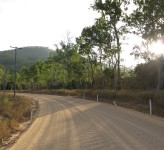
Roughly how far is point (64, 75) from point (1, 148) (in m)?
86.9

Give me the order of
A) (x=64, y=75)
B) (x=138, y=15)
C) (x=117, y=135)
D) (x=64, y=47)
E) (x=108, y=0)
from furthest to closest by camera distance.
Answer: (x=64, y=75), (x=64, y=47), (x=108, y=0), (x=138, y=15), (x=117, y=135)

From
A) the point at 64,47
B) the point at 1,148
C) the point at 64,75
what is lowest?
the point at 1,148

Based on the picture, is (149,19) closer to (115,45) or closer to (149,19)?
(149,19)

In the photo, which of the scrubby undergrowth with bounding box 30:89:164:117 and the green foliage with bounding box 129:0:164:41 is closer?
the scrubby undergrowth with bounding box 30:89:164:117

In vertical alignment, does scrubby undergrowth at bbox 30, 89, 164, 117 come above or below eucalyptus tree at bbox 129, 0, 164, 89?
below

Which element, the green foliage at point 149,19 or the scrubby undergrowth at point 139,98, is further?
the green foliage at point 149,19

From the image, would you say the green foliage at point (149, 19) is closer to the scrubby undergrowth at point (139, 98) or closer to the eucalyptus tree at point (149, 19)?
the eucalyptus tree at point (149, 19)

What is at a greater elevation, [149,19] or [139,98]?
[149,19]

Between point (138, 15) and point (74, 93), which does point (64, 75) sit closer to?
point (74, 93)

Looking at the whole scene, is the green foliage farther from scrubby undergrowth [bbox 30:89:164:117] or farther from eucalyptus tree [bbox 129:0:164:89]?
scrubby undergrowth [bbox 30:89:164:117]

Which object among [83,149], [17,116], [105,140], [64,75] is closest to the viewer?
[83,149]

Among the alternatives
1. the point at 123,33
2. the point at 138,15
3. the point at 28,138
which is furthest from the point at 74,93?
the point at 28,138

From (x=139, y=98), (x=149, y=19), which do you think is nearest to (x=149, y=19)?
(x=149, y=19)

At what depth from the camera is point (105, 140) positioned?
552 inches
